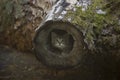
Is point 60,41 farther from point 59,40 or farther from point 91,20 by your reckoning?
point 91,20

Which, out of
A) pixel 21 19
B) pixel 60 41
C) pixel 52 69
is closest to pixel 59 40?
pixel 60 41

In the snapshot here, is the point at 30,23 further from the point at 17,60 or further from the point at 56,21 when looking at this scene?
the point at 56,21

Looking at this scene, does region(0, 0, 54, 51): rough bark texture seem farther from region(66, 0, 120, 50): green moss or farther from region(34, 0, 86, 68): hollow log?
region(66, 0, 120, 50): green moss

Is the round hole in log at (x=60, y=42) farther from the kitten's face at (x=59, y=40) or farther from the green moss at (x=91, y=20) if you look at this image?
the green moss at (x=91, y=20)

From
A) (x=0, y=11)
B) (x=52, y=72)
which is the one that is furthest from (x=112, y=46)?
(x=0, y=11)

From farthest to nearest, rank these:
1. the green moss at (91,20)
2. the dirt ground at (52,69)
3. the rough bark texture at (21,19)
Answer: the rough bark texture at (21,19)
the dirt ground at (52,69)
the green moss at (91,20)

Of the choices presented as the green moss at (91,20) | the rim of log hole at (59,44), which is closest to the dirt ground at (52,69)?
the rim of log hole at (59,44)
